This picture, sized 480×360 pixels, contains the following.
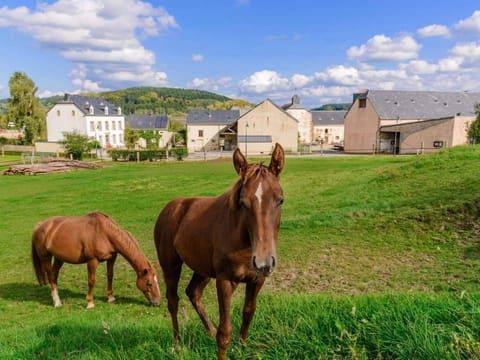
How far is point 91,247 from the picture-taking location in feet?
22.0

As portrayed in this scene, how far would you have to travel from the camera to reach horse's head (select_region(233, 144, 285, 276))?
Result: 2281 mm

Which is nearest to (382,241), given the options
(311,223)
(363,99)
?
(311,223)

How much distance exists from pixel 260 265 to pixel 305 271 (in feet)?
16.7

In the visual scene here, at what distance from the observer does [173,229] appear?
378 centimetres

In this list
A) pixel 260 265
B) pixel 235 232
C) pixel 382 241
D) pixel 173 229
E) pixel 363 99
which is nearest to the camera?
pixel 260 265

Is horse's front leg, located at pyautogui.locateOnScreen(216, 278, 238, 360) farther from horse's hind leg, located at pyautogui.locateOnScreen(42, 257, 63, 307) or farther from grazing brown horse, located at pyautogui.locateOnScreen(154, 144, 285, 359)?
horse's hind leg, located at pyautogui.locateOnScreen(42, 257, 63, 307)

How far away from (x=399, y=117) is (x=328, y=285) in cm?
4996

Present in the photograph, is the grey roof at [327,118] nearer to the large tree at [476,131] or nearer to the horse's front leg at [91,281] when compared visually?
the large tree at [476,131]

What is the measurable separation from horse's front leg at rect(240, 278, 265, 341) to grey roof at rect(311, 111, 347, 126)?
93185 millimetres

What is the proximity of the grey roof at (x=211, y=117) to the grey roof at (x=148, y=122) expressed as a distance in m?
15.7

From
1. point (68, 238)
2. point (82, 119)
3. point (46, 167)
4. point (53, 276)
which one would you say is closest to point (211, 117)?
point (82, 119)

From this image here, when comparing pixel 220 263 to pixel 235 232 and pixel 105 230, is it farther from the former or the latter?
pixel 105 230

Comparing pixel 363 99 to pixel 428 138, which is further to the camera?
pixel 363 99

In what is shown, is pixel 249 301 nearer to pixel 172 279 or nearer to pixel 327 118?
pixel 172 279
